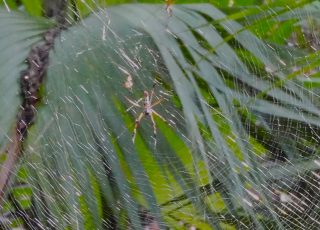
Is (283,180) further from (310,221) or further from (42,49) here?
(42,49)

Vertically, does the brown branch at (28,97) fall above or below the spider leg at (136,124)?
above

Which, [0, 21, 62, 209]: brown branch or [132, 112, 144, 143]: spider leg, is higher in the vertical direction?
[0, 21, 62, 209]: brown branch

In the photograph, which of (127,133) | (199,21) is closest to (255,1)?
(199,21)

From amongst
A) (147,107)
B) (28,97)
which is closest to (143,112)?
(147,107)

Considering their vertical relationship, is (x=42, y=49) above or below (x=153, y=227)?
above

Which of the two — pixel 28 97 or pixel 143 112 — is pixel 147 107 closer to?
pixel 143 112

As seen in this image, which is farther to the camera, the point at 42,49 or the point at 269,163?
the point at 269,163

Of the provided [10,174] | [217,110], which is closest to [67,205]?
[10,174]

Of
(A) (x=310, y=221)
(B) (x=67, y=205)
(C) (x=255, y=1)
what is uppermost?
(C) (x=255, y=1)
